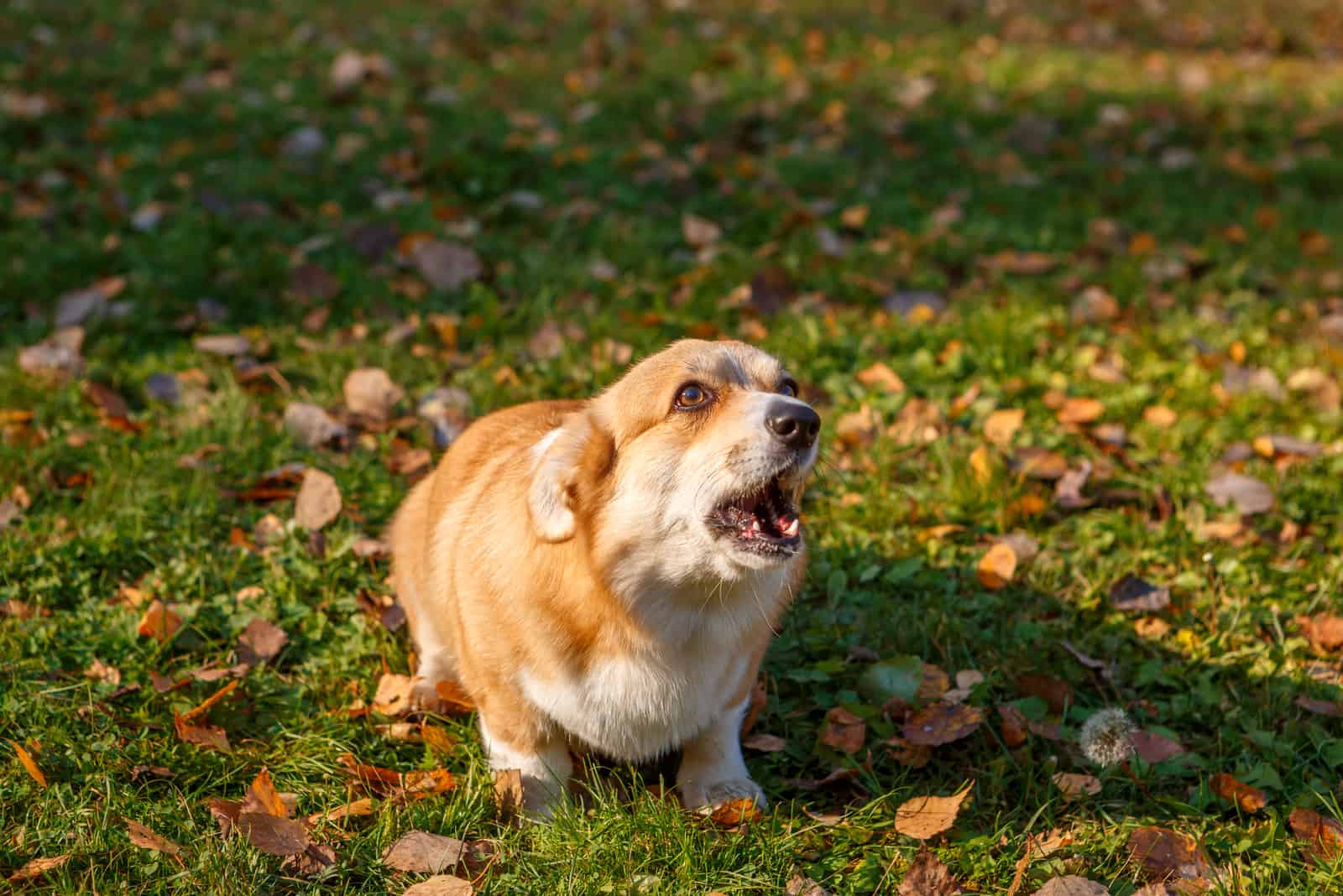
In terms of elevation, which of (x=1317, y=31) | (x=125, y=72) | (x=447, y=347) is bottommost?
(x=1317, y=31)

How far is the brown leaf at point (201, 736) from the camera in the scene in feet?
9.80

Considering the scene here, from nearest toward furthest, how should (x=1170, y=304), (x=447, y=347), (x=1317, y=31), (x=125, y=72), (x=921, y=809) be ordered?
(x=921, y=809) < (x=447, y=347) < (x=1170, y=304) < (x=125, y=72) < (x=1317, y=31)

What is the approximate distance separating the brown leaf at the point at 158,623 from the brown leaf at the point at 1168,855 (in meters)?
2.56

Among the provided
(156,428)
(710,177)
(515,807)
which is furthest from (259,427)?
(710,177)

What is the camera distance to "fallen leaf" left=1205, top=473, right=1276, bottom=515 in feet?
12.9

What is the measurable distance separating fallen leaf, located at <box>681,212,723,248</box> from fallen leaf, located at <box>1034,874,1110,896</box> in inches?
145

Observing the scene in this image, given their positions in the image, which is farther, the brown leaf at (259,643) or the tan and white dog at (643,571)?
the brown leaf at (259,643)

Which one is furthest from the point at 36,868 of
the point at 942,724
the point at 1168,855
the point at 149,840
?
the point at 1168,855

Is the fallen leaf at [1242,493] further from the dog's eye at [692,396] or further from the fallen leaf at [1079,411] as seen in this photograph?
the dog's eye at [692,396]

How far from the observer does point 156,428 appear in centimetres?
422

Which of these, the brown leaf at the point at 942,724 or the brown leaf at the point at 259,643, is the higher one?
the brown leaf at the point at 259,643

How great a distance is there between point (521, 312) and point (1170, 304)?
9.42 ft

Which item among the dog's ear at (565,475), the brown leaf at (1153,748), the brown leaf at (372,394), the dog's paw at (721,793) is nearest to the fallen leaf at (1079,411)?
the brown leaf at (1153,748)

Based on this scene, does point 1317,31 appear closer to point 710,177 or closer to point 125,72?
point 710,177
